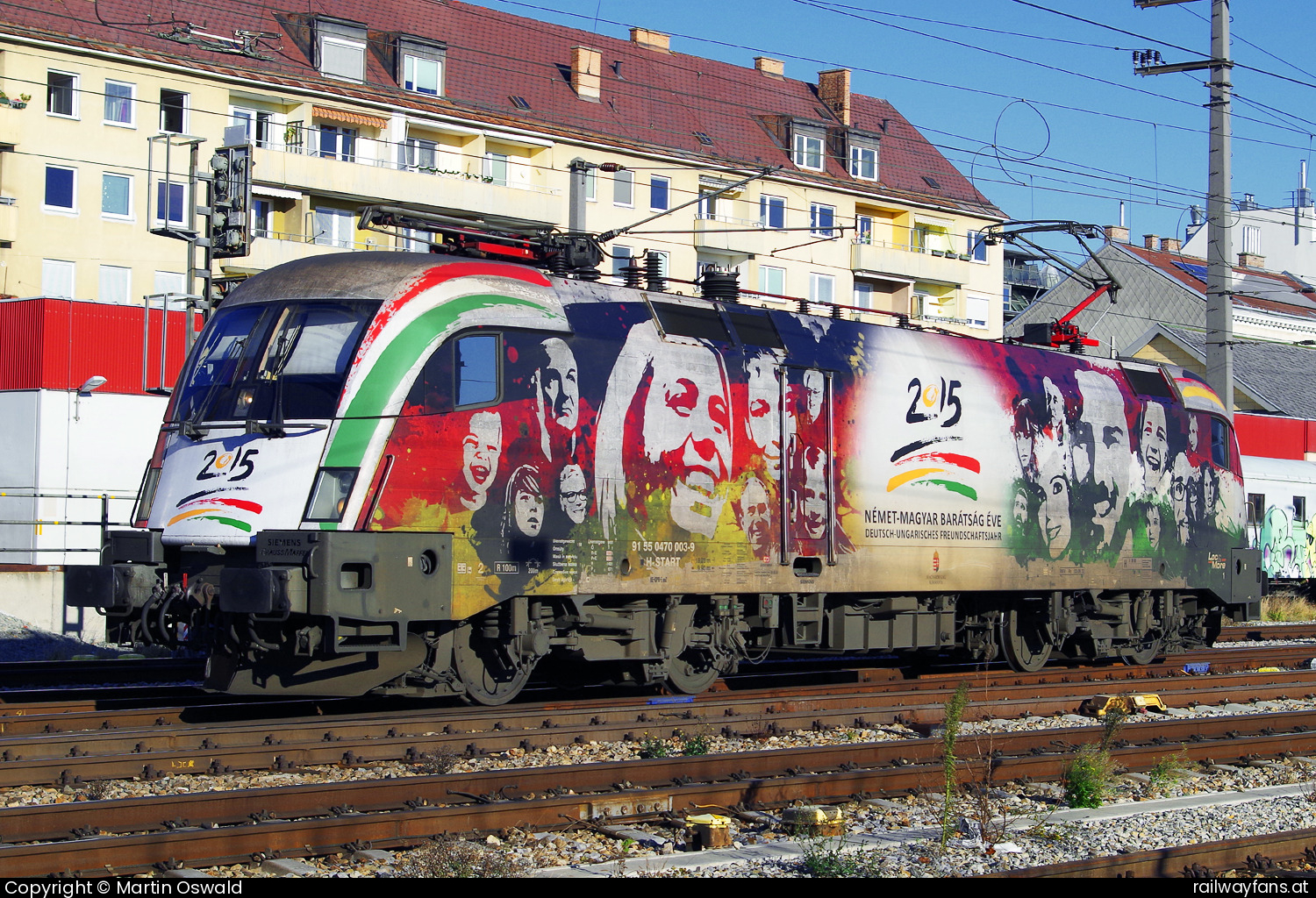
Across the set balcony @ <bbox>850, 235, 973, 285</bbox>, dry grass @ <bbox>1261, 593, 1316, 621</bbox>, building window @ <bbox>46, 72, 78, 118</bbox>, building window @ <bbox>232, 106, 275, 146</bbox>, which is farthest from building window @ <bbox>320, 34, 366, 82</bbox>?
dry grass @ <bbox>1261, 593, 1316, 621</bbox>

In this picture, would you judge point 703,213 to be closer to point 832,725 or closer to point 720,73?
point 720,73

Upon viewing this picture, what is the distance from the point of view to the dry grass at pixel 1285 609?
30062 millimetres

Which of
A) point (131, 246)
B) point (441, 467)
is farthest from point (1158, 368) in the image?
point (131, 246)

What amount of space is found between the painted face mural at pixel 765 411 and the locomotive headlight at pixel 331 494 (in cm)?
432

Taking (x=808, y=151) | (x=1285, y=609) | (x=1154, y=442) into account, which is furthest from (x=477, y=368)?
(x=808, y=151)

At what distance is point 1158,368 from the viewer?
1858cm

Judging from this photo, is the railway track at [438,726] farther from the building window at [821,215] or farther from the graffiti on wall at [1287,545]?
the building window at [821,215]

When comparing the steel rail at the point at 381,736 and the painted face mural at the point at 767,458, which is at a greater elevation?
the painted face mural at the point at 767,458

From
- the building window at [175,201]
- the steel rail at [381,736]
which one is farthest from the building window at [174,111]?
the steel rail at [381,736]

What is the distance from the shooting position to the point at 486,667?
1212cm

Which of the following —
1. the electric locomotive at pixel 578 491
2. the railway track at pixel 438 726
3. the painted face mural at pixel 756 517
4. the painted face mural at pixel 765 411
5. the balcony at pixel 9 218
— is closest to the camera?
the railway track at pixel 438 726

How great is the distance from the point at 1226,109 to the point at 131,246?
28759 millimetres

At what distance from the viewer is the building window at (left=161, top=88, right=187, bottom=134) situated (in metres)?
39.8

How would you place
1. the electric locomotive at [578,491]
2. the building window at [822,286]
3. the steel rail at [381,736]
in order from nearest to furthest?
the steel rail at [381,736] → the electric locomotive at [578,491] → the building window at [822,286]
